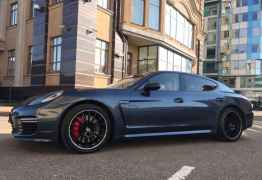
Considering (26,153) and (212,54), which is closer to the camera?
(26,153)

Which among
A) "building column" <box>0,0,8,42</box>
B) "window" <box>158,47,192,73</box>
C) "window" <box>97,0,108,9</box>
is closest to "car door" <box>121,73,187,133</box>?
"window" <box>97,0,108,9</box>

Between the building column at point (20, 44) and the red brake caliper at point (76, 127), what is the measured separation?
16213 millimetres

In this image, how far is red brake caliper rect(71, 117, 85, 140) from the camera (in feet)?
16.5

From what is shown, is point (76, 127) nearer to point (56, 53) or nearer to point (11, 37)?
point (56, 53)

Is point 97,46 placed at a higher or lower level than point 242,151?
higher

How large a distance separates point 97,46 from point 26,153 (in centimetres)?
1326

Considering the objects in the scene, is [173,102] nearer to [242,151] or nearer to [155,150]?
[155,150]

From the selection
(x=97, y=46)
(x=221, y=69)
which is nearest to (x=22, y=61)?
(x=97, y=46)

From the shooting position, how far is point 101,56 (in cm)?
1833

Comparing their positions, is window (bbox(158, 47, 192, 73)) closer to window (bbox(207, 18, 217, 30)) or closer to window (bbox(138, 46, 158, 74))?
window (bbox(138, 46, 158, 74))

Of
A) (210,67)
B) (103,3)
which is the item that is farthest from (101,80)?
(210,67)

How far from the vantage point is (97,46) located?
1794 centimetres

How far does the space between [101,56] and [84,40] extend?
1.94 meters

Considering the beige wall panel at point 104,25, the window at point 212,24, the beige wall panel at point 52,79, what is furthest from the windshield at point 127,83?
the window at point 212,24
